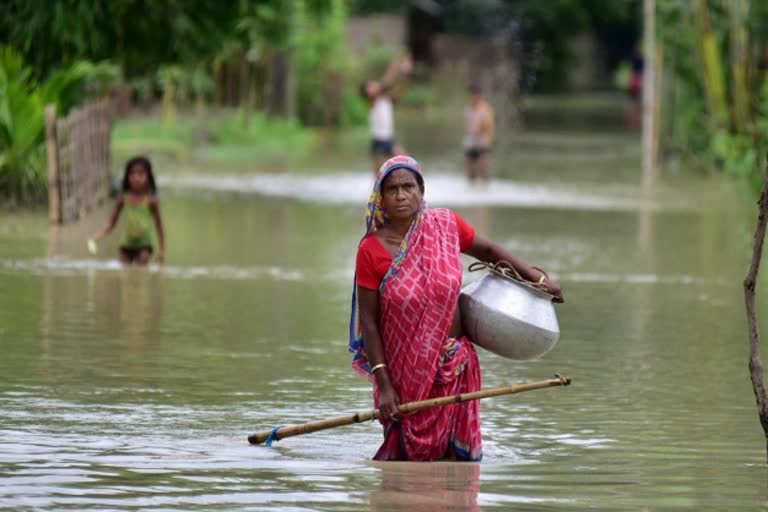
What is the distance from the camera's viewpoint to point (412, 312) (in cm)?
644

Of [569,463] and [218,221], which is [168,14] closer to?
[218,221]

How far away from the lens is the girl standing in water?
12914 millimetres

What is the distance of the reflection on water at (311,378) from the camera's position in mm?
6199

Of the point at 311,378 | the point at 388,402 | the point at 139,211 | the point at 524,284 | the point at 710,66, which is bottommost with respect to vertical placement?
the point at 311,378

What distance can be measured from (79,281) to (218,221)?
5160 millimetres

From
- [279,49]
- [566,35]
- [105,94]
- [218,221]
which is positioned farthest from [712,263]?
[566,35]

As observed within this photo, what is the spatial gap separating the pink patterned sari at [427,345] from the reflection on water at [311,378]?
14cm

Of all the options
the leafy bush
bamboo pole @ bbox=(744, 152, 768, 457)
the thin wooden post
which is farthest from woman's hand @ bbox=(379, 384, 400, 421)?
the leafy bush

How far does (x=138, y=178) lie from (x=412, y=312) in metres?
6.96

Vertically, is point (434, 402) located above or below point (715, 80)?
below

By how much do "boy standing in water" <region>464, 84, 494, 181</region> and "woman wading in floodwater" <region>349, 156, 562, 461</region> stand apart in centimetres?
1735

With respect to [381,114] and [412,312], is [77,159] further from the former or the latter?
[412,312]

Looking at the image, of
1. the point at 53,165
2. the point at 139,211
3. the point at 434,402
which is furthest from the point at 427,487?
the point at 53,165

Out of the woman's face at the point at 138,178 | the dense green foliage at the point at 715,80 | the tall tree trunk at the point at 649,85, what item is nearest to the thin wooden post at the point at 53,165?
the woman's face at the point at 138,178
